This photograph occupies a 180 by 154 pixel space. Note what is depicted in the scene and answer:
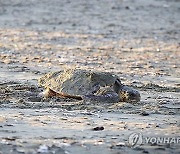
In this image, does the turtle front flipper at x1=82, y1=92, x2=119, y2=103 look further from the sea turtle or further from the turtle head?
the turtle head

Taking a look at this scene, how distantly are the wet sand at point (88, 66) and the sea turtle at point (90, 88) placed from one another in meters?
0.13

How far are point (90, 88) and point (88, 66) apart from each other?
2967 millimetres

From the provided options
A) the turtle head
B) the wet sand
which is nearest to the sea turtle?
the turtle head

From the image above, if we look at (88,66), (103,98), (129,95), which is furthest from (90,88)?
(88,66)

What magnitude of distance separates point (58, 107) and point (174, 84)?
257 cm

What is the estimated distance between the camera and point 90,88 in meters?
6.79

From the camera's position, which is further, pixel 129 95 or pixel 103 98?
pixel 129 95

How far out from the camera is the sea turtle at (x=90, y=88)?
6.71 m

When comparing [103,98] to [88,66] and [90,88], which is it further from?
[88,66]

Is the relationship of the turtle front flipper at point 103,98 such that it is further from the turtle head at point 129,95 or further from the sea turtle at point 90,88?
the turtle head at point 129,95

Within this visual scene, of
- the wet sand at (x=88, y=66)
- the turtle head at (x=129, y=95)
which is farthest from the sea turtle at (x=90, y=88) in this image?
the wet sand at (x=88, y=66)

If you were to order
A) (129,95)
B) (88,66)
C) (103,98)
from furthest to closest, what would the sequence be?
(88,66) < (129,95) < (103,98)

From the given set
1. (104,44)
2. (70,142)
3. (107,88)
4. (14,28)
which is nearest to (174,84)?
(107,88)

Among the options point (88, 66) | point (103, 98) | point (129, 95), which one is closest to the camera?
point (103, 98)
